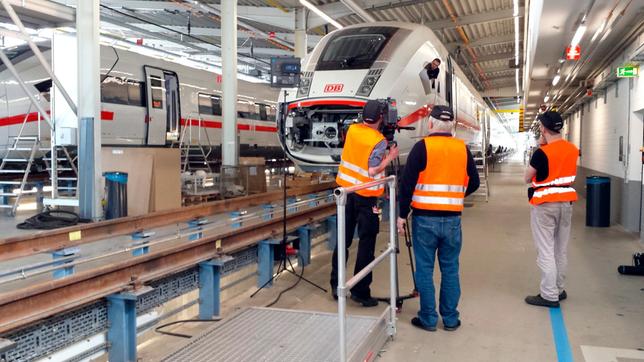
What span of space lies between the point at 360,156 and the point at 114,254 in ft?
7.90

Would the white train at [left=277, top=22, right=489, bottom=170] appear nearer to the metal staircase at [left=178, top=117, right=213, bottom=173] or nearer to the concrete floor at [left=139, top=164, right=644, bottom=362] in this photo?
the concrete floor at [left=139, top=164, right=644, bottom=362]

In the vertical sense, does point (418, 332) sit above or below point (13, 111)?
below

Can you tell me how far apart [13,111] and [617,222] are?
12.4 metres

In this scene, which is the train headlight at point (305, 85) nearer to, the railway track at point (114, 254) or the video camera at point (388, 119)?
the railway track at point (114, 254)

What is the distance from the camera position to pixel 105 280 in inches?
160

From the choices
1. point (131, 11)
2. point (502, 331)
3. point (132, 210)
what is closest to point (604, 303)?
point (502, 331)

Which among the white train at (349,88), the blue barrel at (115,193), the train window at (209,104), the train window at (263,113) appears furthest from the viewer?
the train window at (263,113)

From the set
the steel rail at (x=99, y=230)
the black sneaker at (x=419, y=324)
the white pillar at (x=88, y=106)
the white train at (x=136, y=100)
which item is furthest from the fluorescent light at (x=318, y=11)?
the black sneaker at (x=419, y=324)

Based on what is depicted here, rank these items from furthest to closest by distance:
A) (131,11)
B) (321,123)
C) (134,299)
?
(131,11) < (321,123) < (134,299)

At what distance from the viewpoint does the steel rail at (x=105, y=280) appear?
11.1 feet

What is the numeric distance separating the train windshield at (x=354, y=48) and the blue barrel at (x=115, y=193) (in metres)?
3.14

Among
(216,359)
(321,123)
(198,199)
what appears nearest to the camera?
(216,359)

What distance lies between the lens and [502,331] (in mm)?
4711

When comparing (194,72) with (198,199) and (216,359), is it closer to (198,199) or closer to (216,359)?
(198,199)
